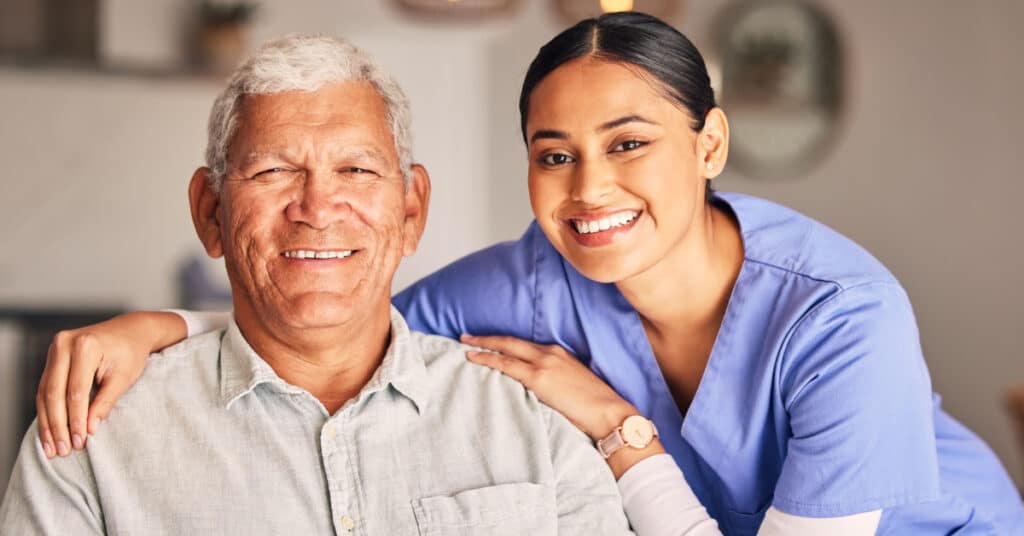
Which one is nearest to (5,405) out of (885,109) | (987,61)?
(885,109)

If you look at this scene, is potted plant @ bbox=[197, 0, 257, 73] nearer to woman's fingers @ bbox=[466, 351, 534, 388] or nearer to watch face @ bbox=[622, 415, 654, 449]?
woman's fingers @ bbox=[466, 351, 534, 388]

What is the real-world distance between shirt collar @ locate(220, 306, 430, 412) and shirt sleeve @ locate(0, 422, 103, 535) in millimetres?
210

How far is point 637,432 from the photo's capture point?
1.56 m

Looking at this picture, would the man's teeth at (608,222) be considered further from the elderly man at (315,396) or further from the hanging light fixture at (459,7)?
the hanging light fixture at (459,7)

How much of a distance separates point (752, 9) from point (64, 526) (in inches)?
165

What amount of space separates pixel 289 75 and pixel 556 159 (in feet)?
1.33

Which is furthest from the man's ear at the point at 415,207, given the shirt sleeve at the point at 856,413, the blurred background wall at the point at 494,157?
the blurred background wall at the point at 494,157

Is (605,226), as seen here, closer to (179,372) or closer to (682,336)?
(682,336)

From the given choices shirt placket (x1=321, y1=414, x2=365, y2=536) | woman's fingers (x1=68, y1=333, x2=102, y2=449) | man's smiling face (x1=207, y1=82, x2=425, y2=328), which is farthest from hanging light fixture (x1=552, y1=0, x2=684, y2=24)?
woman's fingers (x1=68, y1=333, x2=102, y2=449)

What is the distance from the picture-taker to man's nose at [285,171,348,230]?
4.89 ft

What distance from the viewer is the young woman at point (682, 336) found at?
4.68ft

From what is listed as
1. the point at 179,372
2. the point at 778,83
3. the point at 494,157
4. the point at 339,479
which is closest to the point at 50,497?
the point at 179,372

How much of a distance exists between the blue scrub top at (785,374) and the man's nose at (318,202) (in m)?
0.34

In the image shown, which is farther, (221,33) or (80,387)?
(221,33)
